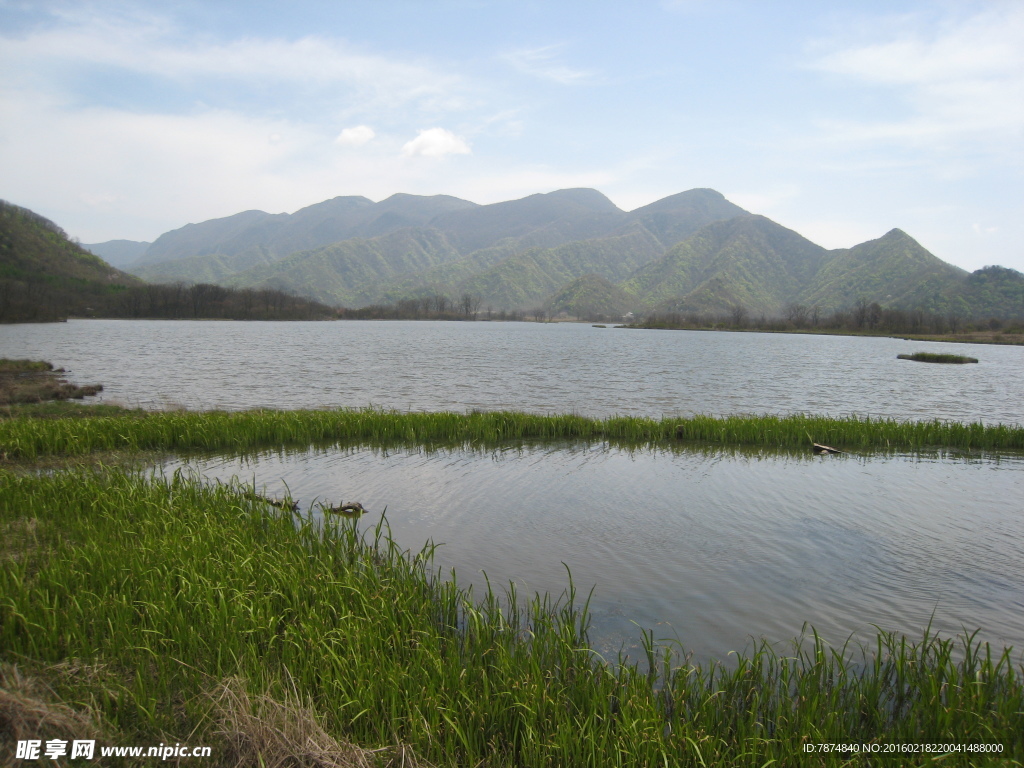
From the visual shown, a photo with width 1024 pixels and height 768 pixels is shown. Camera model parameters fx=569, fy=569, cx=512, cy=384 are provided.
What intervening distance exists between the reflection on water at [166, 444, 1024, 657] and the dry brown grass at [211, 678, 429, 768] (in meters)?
3.56

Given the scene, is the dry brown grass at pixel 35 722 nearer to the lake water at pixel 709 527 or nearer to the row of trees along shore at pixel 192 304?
the lake water at pixel 709 527

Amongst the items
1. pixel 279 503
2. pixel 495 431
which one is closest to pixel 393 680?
pixel 279 503

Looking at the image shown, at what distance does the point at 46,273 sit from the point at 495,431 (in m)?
188

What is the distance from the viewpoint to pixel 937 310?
187 m

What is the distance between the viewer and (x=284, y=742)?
4363 millimetres

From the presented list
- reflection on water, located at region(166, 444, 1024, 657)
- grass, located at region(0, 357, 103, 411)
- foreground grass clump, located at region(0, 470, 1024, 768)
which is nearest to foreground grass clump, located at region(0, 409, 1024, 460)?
reflection on water, located at region(166, 444, 1024, 657)

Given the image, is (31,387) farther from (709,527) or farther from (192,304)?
(192,304)

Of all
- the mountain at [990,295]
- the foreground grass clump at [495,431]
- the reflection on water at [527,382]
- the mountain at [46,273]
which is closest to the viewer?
the foreground grass clump at [495,431]

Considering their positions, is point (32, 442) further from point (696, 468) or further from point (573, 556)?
point (696, 468)

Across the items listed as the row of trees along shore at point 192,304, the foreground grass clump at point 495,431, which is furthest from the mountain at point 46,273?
the foreground grass clump at point 495,431

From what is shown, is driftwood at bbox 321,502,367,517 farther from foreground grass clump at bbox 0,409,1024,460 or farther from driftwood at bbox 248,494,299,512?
foreground grass clump at bbox 0,409,1024,460

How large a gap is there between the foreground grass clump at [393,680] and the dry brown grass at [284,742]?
0.9 inches

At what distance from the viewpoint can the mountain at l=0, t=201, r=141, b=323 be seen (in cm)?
12374

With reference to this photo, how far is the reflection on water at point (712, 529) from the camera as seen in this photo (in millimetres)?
8555
